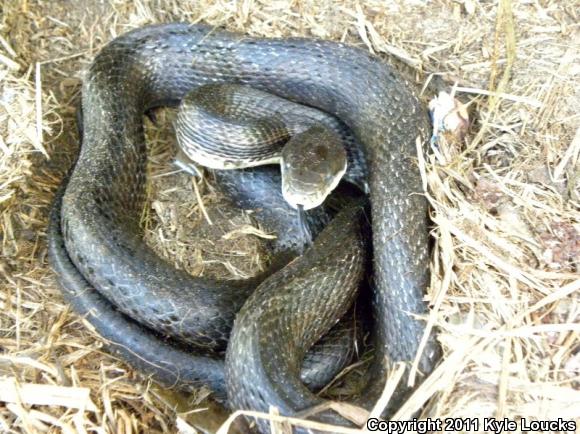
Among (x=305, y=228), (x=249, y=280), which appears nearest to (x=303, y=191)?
(x=305, y=228)

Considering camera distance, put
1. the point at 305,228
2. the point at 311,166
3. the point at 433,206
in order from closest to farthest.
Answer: the point at 433,206 < the point at 311,166 < the point at 305,228

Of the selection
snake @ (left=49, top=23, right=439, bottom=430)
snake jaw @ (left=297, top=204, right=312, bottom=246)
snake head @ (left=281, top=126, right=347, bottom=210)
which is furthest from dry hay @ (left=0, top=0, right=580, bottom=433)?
snake head @ (left=281, top=126, right=347, bottom=210)

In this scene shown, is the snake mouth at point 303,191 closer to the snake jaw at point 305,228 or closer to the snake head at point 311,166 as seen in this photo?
the snake head at point 311,166

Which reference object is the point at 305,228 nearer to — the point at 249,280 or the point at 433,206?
the point at 249,280

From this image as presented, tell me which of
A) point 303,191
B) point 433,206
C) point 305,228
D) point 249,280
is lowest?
point 249,280

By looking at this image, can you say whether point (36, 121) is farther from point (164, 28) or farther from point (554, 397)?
point (554, 397)

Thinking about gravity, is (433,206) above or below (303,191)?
below

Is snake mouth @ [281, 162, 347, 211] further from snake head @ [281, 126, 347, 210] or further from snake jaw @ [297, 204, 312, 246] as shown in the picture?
snake jaw @ [297, 204, 312, 246]
